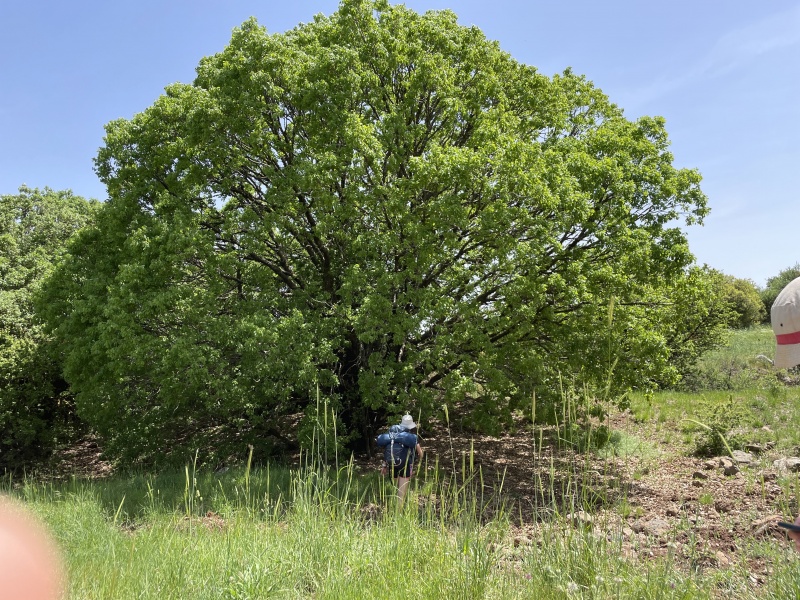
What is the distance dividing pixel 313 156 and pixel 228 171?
6.66 ft

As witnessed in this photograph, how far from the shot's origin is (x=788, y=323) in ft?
6.86

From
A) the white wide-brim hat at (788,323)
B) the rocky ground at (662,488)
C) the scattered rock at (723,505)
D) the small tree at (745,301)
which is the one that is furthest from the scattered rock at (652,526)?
the small tree at (745,301)

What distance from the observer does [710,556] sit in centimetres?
486

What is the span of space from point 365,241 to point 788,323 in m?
7.90

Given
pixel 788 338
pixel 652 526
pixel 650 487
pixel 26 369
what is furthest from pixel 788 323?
pixel 26 369

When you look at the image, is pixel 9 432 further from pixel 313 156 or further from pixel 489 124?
pixel 489 124

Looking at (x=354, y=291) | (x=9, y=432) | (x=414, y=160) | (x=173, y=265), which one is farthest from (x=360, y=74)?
(x=9, y=432)

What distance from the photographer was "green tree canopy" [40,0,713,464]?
879cm

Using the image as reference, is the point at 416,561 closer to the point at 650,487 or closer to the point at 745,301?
the point at 650,487

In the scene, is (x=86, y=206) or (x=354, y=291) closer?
(x=354, y=291)

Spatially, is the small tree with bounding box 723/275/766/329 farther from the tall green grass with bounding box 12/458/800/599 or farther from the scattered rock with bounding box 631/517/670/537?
the tall green grass with bounding box 12/458/800/599

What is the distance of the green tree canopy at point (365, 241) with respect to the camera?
8789mm

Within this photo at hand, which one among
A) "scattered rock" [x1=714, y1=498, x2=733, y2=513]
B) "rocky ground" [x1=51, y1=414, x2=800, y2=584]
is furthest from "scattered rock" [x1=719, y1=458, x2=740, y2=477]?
"scattered rock" [x1=714, y1=498, x2=733, y2=513]

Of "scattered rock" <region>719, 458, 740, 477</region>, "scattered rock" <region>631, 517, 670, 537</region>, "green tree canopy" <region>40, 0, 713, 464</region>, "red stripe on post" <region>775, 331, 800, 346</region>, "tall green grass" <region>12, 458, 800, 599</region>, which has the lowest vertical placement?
"scattered rock" <region>631, 517, 670, 537</region>
